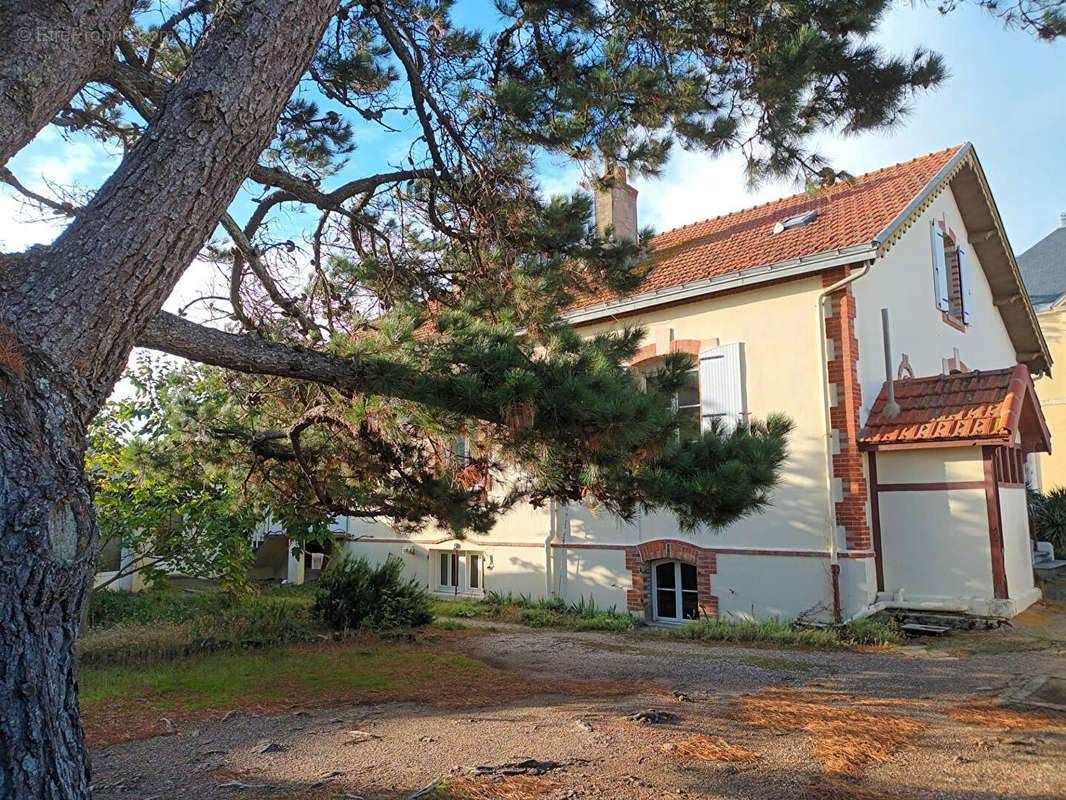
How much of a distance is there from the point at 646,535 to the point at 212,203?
9397 millimetres

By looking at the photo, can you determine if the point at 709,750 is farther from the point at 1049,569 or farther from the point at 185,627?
the point at 1049,569

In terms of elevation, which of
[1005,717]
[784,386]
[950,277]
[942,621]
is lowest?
[1005,717]

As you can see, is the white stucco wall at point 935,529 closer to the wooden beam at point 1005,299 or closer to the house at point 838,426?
the house at point 838,426

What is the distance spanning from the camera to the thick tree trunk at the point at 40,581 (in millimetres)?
2371

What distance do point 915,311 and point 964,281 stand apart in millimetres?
2633

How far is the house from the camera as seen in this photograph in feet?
32.2

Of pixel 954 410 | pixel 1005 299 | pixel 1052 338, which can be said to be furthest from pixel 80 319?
pixel 1052 338

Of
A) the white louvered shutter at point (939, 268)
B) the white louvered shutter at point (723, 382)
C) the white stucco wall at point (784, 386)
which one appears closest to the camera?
the white stucco wall at point (784, 386)

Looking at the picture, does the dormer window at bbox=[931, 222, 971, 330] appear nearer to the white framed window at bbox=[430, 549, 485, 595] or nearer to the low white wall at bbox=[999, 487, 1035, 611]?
the low white wall at bbox=[999, 487, 1035, 611]

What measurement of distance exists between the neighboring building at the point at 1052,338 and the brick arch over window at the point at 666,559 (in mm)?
12953

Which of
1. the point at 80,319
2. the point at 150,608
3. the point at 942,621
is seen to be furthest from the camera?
the point at 150,608

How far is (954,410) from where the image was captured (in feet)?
33.2

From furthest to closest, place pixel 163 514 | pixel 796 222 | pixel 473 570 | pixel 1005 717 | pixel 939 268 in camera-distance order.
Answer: pixel 473 570
pixel 939 268
pixel 796 222
pixel 163 514
pixel 1005 717

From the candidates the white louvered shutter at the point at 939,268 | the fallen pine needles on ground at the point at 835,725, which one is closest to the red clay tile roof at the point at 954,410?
the white louvered shutter at the point at 939,268
